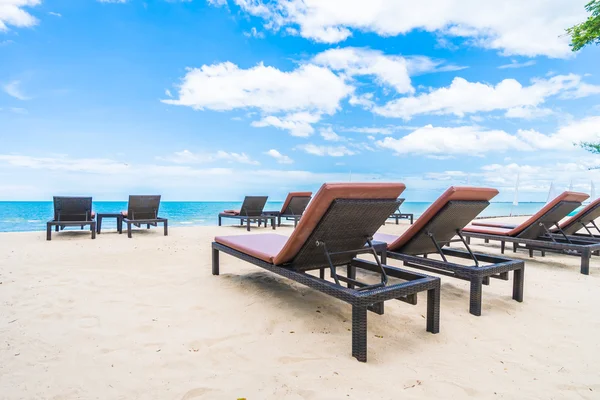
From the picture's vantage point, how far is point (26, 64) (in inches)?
793

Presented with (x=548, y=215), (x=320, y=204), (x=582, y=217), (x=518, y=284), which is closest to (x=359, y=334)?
(x=320, y=204)

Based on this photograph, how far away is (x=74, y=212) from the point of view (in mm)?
7945

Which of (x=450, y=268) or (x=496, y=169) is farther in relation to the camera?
(x=496, y=169)

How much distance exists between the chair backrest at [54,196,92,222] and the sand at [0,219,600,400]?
13.6 feet

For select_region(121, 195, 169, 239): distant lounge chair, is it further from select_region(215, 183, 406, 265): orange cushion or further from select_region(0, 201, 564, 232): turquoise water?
select_region(0, 201, 564, 232): turquoise water

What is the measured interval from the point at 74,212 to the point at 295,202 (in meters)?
6.14

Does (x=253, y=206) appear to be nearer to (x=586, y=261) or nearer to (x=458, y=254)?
(x=458, y=254)

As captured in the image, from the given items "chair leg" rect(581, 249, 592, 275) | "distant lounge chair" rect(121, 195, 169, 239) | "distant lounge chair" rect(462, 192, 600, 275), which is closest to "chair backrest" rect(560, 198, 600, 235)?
"distant lounge chair" rect(462, 192, 600, 275)

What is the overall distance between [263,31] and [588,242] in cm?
1814

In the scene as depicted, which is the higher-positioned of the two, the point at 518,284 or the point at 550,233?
the point at 550,233

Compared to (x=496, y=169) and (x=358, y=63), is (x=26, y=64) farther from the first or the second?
(x=496, y=169)

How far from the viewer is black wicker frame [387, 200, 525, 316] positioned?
305cm

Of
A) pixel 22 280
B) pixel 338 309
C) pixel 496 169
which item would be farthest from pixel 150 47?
pixel 496 169

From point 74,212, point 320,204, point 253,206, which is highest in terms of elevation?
point 320,204
